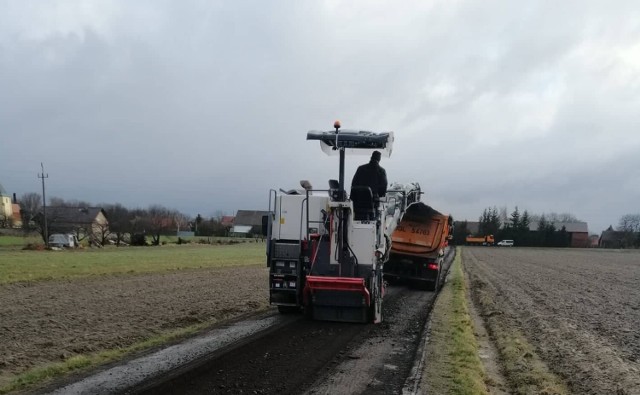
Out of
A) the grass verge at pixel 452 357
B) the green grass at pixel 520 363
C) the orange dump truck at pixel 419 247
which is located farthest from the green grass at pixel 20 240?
the green grass at pixel 520 363

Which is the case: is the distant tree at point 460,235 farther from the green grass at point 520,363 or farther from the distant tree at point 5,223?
the green grass at point 520,363

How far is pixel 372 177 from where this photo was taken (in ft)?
37.0

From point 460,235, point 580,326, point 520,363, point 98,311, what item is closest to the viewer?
point 520,363

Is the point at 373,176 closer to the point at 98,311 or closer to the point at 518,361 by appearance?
the point at 518,361

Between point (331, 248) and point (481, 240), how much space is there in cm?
10064

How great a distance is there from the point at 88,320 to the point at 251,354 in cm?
490

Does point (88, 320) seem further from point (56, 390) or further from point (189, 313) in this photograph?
point (56, 390)

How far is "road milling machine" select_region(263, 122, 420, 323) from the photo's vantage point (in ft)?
32.9

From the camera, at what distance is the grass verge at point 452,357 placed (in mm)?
6551

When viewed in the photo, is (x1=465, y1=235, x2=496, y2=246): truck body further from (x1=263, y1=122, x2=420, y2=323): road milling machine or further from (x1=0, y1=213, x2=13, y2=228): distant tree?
(x1=263, y1=122, x2=420, y2=323): road milling machine

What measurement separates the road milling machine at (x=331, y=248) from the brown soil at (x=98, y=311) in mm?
2373

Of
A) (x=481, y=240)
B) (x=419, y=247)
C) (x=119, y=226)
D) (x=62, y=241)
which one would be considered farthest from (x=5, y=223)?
(x=419, y=247)

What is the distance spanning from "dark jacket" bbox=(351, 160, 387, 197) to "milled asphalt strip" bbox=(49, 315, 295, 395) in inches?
144

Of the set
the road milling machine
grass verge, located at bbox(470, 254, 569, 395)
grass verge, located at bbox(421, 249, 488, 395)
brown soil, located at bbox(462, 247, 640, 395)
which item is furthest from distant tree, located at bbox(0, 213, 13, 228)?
grass verge, located at bbox(470, 254, 569, 395)
